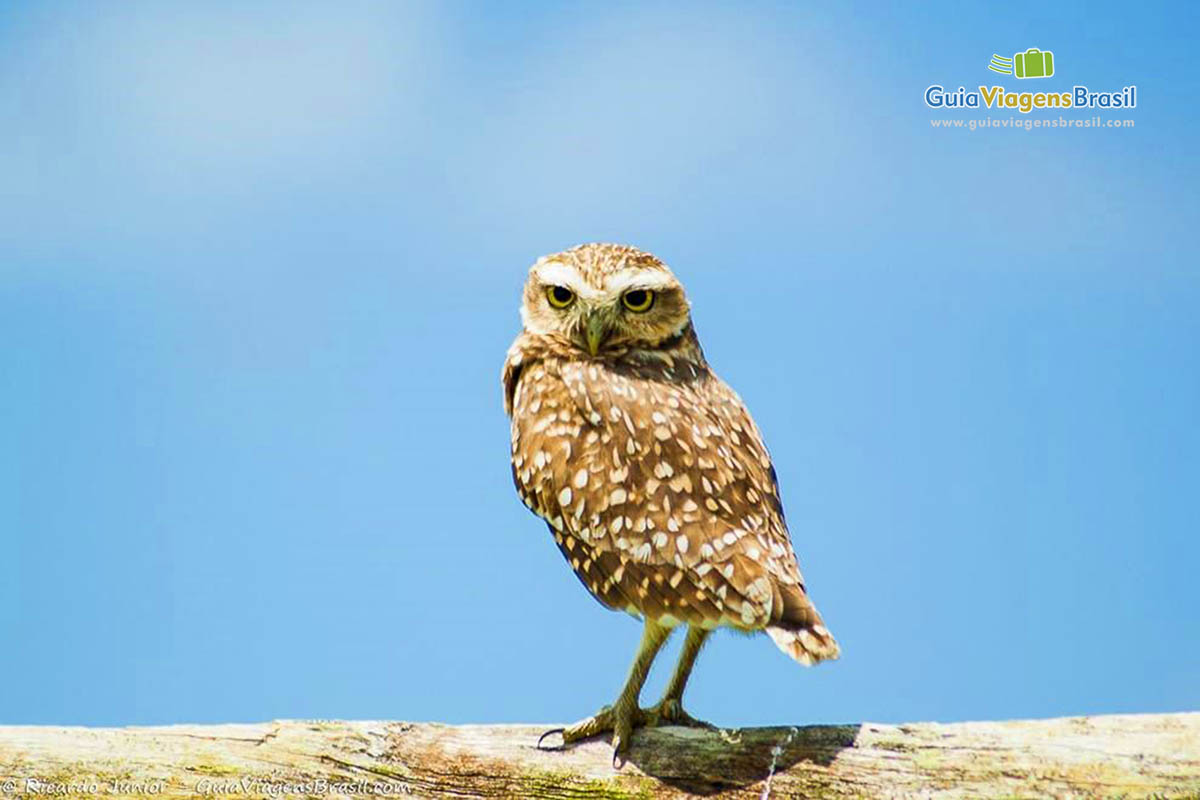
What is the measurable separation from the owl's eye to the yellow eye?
305mm

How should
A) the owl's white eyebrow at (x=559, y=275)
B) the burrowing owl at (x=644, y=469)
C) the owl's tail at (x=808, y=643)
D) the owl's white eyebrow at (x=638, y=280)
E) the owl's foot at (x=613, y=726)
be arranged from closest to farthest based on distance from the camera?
the owl's tail at (x=808, y=643) < the owl's foot at (x=613, y=726) < the burrowing owl at (x=644, y=469) < the owl's white eyebrow at (x=638, y=280) < the owl's white eyebrow at (x=559, y=275)

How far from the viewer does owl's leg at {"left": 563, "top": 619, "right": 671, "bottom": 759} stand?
5281mm

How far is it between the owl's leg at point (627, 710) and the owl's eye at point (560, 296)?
6.06 ft

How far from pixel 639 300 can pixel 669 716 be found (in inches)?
86.7

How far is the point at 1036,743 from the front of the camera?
4820 millimetres

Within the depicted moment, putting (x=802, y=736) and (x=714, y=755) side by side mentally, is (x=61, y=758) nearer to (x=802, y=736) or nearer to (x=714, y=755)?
(x=714, y=755)

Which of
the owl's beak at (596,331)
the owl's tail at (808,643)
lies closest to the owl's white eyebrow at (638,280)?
the owl's beak at (596,331)

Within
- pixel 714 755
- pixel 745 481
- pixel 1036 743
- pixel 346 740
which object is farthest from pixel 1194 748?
pixel 346 740

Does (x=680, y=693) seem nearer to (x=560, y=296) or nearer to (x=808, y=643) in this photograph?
(x=808, y=643)

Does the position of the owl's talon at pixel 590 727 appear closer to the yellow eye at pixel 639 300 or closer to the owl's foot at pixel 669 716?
the owl's foot at pixel 669 716

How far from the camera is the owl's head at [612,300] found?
6.52 metres

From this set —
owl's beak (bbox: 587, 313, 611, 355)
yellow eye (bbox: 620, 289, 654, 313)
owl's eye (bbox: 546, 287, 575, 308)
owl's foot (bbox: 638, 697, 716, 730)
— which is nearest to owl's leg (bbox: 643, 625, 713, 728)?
owl's foot (bbox: 638, 697, 716, 730)

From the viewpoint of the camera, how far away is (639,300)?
6.58m

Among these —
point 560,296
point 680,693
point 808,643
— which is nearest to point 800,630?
point 808,643
